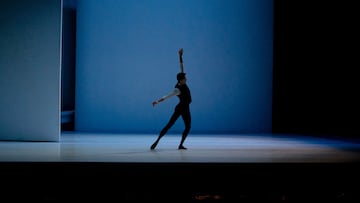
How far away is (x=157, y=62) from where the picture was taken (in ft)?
33.2

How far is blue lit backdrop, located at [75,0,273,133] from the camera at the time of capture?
1011 centimetres

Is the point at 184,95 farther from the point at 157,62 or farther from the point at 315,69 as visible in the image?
the point at 315,69

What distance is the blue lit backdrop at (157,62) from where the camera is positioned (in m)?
10.1
